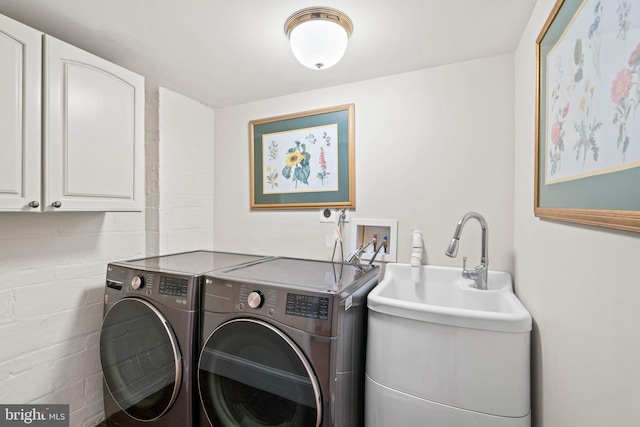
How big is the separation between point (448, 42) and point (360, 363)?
1.60m

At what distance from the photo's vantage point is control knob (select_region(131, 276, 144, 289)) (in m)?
1.50

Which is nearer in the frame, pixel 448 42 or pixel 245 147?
pixel 448 42

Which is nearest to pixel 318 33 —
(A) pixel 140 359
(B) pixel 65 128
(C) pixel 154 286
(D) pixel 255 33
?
(D) pixel 255 33

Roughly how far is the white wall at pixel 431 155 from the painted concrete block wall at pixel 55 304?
3.67 feet

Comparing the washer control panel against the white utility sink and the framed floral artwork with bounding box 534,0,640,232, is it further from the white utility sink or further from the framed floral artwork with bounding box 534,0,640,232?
the framed floral artwork with bounding box 534,0,640,232

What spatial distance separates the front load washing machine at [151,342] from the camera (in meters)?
1.37

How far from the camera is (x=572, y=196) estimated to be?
0.78m

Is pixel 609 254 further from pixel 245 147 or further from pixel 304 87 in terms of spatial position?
pixel 245 147

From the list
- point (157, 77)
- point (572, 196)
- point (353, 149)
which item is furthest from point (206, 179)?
point (572, 196)

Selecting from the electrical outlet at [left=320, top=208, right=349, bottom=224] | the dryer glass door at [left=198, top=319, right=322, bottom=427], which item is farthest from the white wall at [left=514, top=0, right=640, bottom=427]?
the electrical outlet at [left=320, top=208, right=349, bottom=224]

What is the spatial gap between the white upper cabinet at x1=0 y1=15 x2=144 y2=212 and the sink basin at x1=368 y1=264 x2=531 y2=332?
4.56 ft

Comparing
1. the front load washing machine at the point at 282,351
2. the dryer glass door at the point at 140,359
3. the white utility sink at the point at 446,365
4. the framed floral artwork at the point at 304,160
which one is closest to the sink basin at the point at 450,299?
the white utility sink at the point at 446,365

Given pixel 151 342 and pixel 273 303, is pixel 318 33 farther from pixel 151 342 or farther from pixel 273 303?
pixel 151 342

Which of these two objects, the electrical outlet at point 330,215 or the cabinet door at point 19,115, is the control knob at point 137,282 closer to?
the cabinet door at point 19,115
